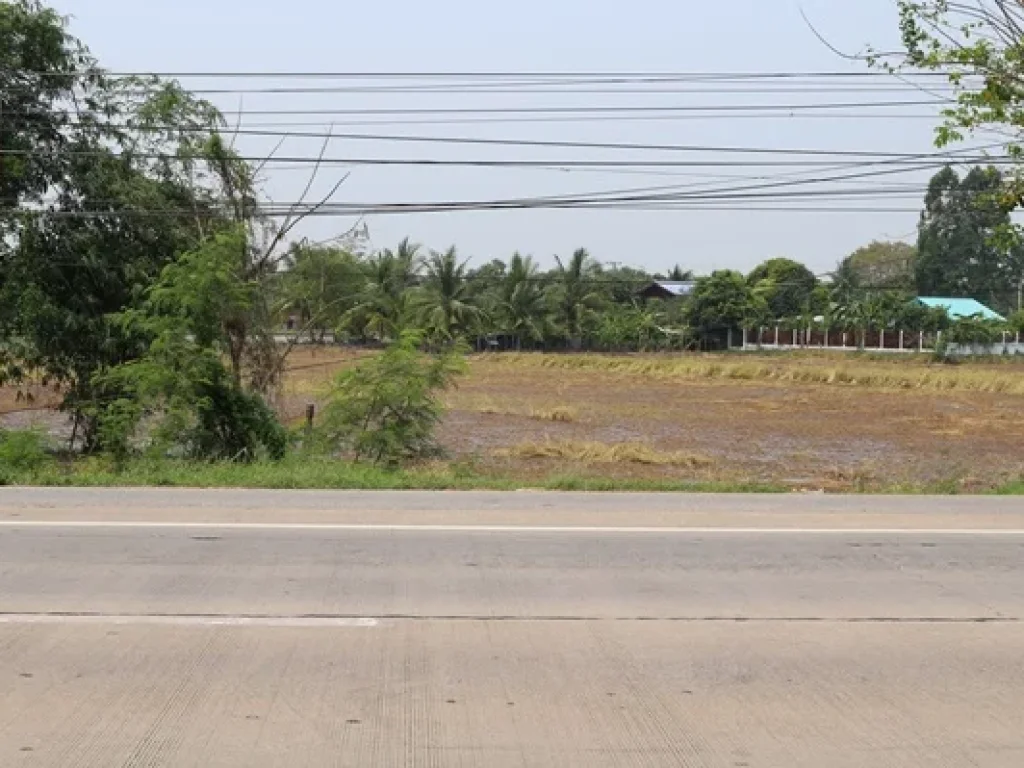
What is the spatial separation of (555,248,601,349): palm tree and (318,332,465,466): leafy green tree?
219ft

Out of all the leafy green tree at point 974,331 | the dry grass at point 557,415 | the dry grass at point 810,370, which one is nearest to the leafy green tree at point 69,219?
the dry grass at point 557,415

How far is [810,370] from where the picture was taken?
60.9 m

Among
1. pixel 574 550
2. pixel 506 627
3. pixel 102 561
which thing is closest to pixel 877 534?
pixel 574 550

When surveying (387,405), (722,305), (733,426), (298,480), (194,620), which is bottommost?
(733,426)

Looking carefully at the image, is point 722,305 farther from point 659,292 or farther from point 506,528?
point 506,528

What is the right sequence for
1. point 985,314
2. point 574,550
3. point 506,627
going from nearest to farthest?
point 506,627 → point 574,550 → point 985,314

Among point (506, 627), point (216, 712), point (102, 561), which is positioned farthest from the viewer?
point (102, 561)

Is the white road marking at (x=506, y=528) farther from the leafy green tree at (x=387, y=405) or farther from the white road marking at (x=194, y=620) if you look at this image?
the leafy green tree at (x=387, y=405)

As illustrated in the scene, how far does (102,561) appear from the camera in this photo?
28.3ft

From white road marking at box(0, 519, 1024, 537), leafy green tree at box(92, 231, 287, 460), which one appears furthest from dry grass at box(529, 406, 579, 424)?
white road marking at box(0, 519, 1024, 537)

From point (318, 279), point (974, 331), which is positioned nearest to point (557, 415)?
point (318, 279)

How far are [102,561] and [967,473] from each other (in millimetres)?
16820

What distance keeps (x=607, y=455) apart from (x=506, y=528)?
43.0 feet

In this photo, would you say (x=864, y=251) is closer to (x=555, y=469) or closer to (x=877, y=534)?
(x=555, y=469)
